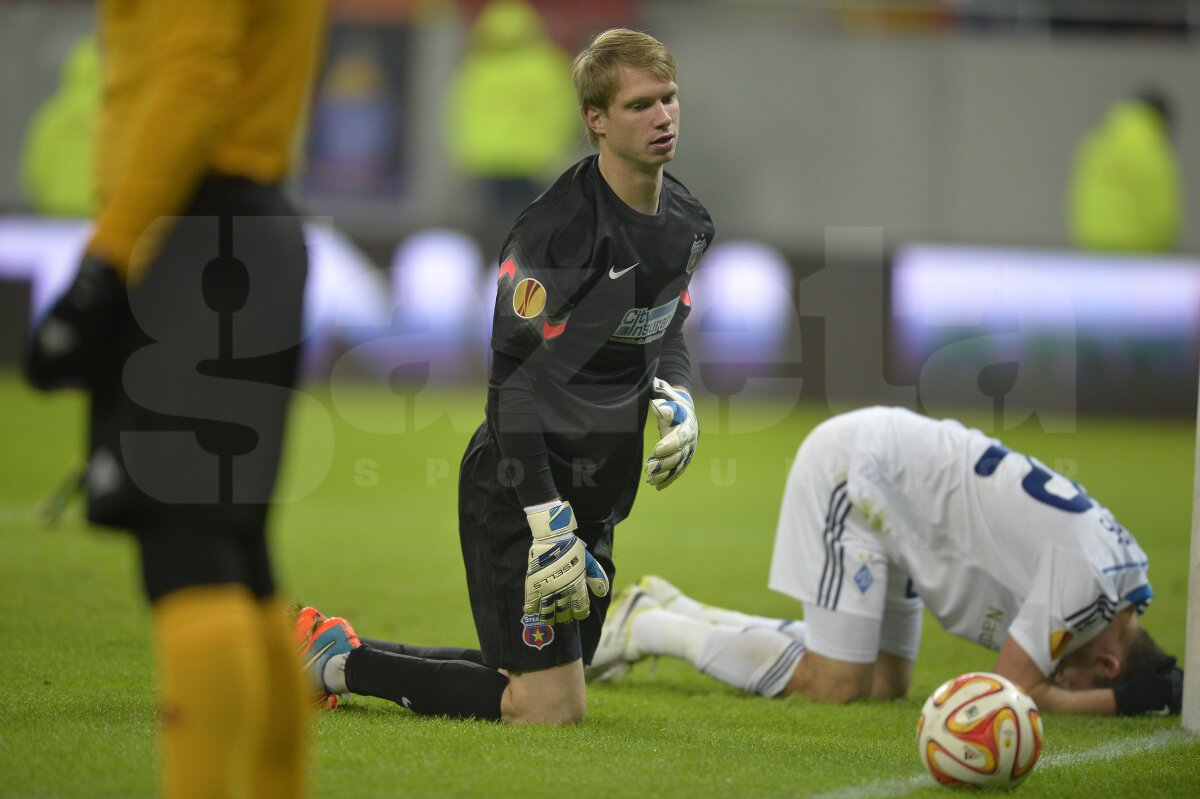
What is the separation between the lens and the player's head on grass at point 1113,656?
468 cm

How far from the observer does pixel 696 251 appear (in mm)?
4223

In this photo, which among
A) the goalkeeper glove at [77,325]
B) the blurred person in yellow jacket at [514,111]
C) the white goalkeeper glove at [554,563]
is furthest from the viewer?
the blurred person in yellow jacket at [514,111]

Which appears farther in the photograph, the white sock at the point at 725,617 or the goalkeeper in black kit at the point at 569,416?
the white sock at the point at 725,617

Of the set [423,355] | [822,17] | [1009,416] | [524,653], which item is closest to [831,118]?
[822,17]

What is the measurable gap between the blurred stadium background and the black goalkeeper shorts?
28.2ft

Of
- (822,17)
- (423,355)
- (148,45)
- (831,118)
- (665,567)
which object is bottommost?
(665,567)

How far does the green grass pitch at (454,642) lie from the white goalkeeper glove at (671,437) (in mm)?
743

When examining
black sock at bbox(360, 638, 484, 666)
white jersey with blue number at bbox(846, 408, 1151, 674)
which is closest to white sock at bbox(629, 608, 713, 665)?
white jersey with blue number at bbox(846, 408, 1151, 674)

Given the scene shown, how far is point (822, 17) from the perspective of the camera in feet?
55.5

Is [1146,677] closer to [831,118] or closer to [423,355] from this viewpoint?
[423,355]

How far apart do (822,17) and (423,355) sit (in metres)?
7.14

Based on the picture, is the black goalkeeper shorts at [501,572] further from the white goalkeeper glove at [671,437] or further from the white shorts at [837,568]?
the white shorts at [837,568]

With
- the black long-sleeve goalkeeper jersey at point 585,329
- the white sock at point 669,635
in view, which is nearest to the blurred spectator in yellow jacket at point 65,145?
the white sock at point 669,635

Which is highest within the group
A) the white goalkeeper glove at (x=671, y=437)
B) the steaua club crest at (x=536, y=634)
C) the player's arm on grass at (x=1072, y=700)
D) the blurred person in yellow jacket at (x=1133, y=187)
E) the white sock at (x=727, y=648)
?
the blurred person in yellow jacket at (x=1133, y=187)
